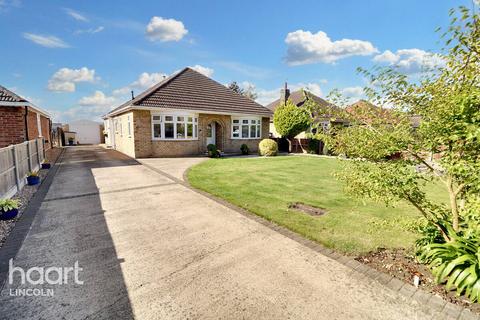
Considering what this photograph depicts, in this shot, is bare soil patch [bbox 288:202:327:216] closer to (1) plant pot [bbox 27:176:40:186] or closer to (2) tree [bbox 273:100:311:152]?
(1) plant pot [bbox 27:176:40:186]

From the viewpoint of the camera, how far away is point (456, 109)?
2648 mm

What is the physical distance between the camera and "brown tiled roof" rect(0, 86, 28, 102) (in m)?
10.2

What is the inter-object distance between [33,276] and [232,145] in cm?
1725

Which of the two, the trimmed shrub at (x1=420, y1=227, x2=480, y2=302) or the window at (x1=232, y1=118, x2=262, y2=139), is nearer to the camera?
the trimmed shrub at (x1=420, y1=227, x2=480, y2=302)

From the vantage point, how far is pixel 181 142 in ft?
55.6

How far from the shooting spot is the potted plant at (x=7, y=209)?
4.82m

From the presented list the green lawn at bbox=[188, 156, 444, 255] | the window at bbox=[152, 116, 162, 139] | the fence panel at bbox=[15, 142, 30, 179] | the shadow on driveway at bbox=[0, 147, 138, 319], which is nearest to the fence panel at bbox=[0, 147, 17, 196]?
the fence panel at bbox=[15, 142, 30, 179]

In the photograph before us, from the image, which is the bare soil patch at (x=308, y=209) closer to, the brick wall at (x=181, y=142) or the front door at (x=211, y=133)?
the brick wall at (x=181, y=142)

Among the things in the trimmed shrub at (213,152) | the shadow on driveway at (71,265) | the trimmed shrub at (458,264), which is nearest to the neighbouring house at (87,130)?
the trimmed shrub at (213,152)

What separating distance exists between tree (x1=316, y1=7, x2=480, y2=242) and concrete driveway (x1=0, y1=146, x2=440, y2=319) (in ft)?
4.66

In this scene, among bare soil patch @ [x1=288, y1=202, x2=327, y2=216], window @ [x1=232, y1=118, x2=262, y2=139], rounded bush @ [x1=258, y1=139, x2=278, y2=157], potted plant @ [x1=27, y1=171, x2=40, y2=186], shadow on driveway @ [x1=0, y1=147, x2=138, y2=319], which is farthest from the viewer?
window @ [x1=232, y1=118, x2=262, y2=139]

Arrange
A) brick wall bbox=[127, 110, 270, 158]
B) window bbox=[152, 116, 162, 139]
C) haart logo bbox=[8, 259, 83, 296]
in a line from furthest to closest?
window bbox=[152, 116, 162, 139], brick wall bbox=[127, 110, 270, 158], haart logo bbox=[8, 259, 83, 296]

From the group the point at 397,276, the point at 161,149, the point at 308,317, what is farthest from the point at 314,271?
the point at 161,149

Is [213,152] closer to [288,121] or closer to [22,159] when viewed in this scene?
[288,121]
